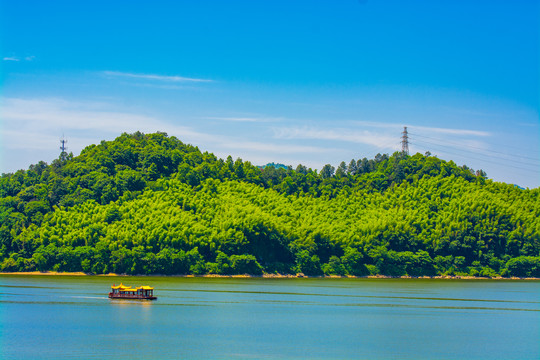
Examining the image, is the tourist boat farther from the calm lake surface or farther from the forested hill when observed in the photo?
the forested hill

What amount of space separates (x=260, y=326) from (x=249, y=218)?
75.9 metres

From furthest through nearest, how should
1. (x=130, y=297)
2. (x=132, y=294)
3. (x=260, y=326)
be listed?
(x=132, y=294) < (x=130, y=297) < (x=260, y=326)

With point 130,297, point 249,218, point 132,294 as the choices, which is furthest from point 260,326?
point 249,218

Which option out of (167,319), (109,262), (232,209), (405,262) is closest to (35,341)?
(167,319)

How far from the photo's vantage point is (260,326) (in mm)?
52000

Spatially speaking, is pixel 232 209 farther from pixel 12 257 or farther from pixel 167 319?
pixel 167 319

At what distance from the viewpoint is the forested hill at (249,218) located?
11850cm

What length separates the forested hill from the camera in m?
118

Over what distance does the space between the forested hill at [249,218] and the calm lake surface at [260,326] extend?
132 ft

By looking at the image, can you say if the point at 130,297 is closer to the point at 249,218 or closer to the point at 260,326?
the point at 260,326

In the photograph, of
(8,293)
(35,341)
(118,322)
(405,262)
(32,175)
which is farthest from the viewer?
(32,175)

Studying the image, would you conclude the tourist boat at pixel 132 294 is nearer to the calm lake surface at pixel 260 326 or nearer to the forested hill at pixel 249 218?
the calm lake surface at pixel 260 326

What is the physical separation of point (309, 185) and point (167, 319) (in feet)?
382

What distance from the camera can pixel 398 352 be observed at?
42719 mm
